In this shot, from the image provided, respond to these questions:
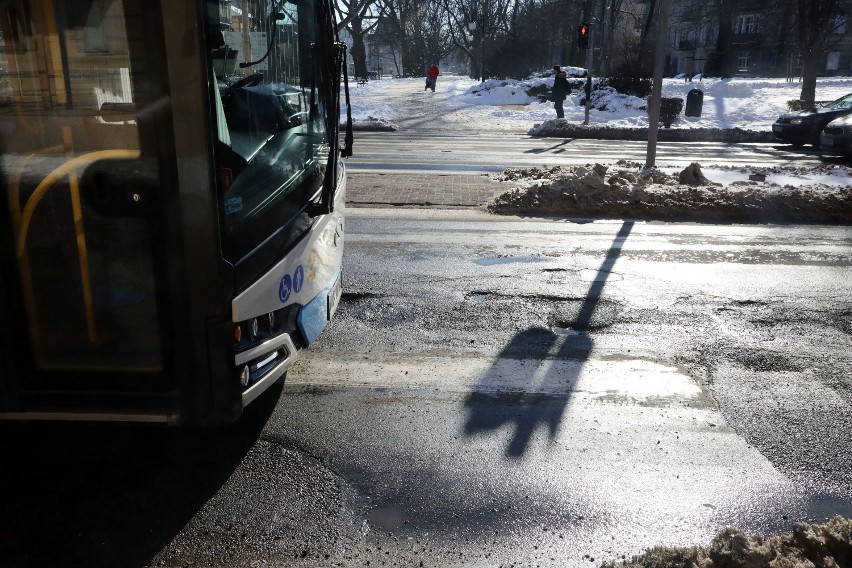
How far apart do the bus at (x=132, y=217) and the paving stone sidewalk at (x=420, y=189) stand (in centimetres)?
740

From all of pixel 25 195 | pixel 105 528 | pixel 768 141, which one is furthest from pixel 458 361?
pixel 768 141

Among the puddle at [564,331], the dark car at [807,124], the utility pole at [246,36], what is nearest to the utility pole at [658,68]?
the puddle at [564,331]

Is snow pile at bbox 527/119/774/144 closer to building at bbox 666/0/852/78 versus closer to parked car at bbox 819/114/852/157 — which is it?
parked car at bbox 819/114/852/157

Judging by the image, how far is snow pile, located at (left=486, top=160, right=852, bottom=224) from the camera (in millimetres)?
10188

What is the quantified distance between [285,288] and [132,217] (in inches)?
33.3

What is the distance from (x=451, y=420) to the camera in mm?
4414

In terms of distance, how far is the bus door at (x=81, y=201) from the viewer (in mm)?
3115

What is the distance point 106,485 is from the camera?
3707 millimetres

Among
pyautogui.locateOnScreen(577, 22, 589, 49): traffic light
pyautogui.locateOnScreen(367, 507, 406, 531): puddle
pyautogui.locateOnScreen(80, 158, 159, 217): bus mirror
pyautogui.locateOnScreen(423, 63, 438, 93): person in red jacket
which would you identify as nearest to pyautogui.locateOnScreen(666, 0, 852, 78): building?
pyautogui.locateOnScreen(423, 63, 438, 93): person in red jacket

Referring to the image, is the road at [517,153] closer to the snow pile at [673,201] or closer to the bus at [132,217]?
the snow pile at [673,201]

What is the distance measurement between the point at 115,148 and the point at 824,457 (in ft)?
12.7

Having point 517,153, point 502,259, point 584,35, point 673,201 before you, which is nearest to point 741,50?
point 584,35

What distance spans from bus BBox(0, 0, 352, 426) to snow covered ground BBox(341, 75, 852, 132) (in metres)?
22.6

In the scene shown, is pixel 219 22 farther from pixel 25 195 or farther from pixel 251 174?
pixel 25 195
